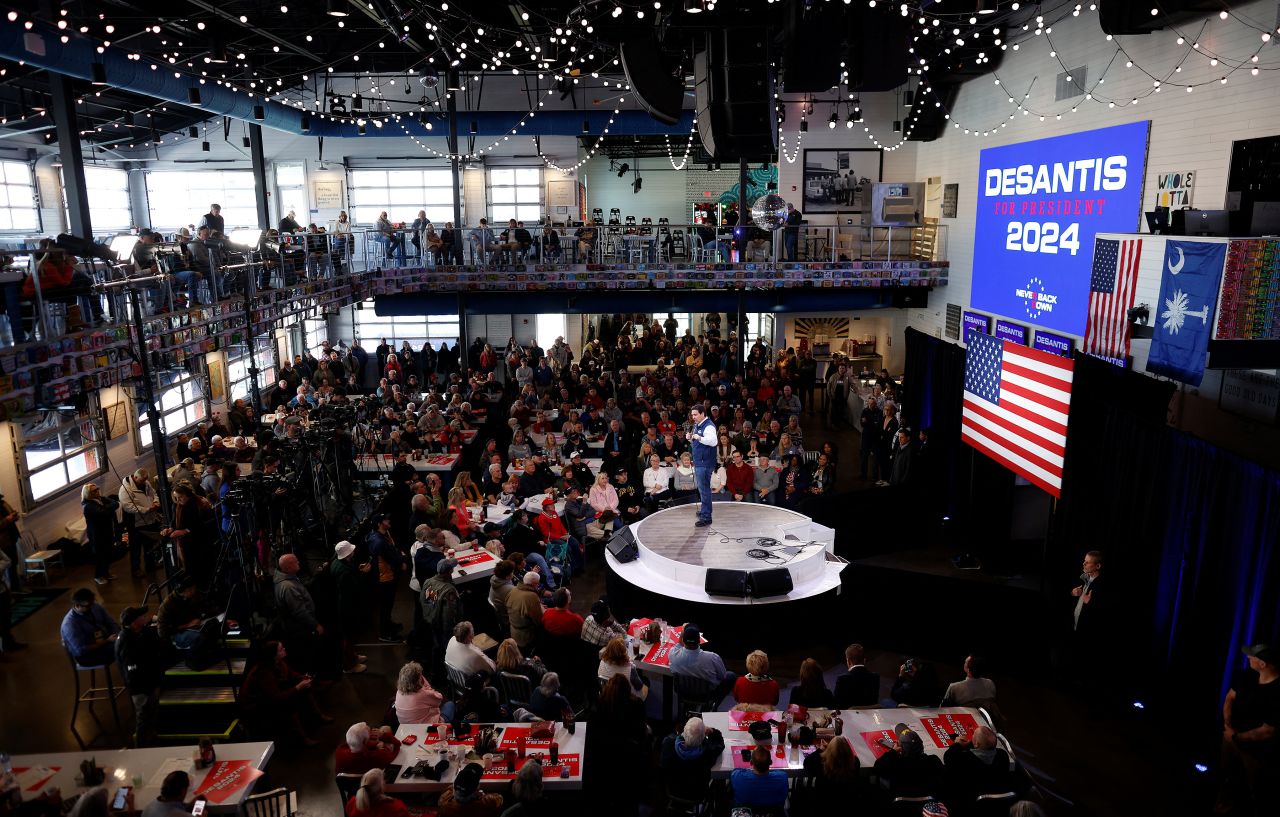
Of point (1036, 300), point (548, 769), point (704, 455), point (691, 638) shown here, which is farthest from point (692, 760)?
point (1036, 300)

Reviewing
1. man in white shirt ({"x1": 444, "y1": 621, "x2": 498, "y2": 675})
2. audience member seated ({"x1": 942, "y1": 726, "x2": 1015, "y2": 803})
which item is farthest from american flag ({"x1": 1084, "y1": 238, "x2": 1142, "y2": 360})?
man in white shirt ({"x1": 444, "y1": 621, "x2": 498, "y2": 675})

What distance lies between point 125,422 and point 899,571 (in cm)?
1320

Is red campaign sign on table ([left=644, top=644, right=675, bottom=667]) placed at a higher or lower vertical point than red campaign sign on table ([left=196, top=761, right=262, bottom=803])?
lower

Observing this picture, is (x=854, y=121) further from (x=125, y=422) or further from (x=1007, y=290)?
(x=125, y=422)

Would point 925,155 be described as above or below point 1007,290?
above

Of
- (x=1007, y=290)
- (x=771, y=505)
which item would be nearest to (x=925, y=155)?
(x=1007, y=290)

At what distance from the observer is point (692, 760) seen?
225 inches

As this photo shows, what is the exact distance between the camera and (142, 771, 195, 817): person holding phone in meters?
4.95

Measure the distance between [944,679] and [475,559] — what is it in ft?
16.3

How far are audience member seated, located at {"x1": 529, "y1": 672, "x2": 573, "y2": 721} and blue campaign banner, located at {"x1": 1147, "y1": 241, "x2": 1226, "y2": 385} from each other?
19.9ft

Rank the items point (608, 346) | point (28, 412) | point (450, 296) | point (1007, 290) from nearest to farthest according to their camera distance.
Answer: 1. point (28, 412)
2. point (1007, 290)
3. point (450, 296)
4. point (608, 346)

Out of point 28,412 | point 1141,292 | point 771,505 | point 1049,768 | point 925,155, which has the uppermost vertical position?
point 925,155

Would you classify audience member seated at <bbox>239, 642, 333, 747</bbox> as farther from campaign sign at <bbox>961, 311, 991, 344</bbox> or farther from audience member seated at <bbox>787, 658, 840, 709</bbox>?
campaign sign at <bbox>961, 311, 991, 344</bbox>

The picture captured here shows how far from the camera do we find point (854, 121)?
18.6 meters
